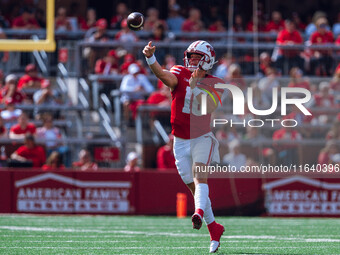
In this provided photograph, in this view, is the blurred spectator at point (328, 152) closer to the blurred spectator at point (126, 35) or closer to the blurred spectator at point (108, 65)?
the blurred spectator at point (108, 65)

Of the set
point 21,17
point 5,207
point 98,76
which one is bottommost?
point 5,207

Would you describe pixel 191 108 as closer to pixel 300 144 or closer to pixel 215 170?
pixel 215 170

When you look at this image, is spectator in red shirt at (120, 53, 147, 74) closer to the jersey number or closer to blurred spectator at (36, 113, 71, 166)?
blurred spectator at (36, 113, 71, 166)

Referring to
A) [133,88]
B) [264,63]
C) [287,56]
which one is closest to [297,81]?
[264,63]

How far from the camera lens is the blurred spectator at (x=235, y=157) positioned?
538 inches

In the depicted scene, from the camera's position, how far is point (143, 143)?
14695mm

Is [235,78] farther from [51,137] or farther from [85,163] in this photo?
[51,137]

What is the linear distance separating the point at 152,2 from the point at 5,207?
911cm

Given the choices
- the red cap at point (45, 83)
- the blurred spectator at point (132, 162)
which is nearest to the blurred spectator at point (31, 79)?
the red cap at point (45, 83)

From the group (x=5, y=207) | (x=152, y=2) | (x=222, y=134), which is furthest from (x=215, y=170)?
(x=152, y=2)

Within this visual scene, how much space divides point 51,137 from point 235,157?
3.42m

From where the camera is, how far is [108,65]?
15.9 metres

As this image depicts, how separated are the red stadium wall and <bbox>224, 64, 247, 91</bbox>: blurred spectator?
2.28 meters

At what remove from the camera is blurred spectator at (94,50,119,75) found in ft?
52.1
